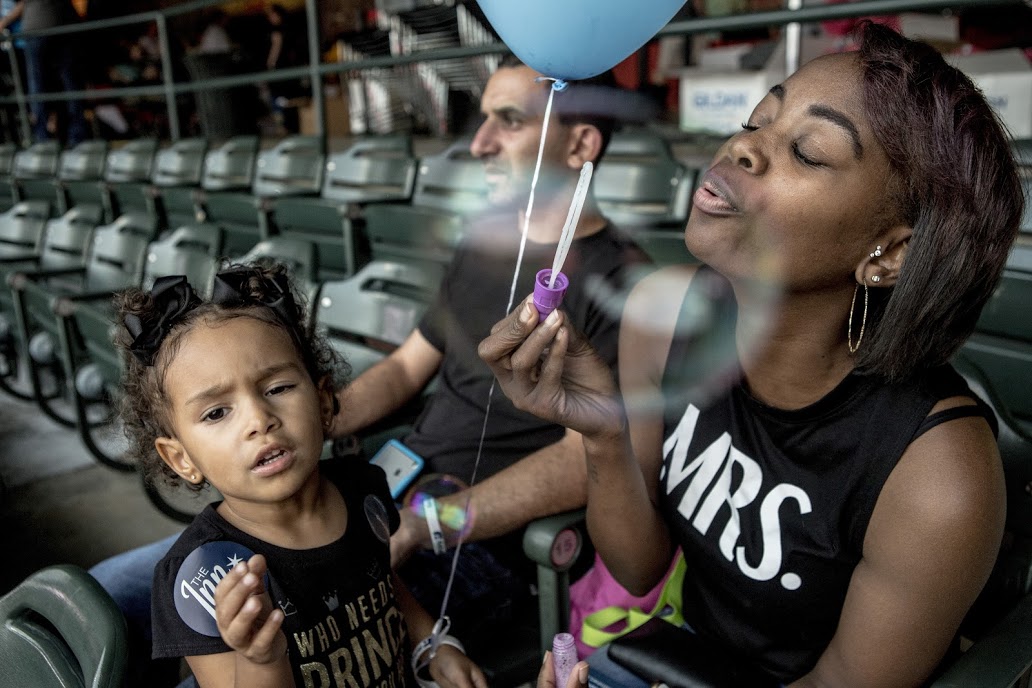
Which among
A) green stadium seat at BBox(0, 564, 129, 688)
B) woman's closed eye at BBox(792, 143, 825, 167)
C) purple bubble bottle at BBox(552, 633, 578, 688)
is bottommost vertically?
purple bubble bottle at BBox(552, 633, 578, 688)

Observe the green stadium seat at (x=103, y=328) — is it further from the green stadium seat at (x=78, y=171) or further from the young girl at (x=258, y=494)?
the green stadium seat at (x=78, y=171)

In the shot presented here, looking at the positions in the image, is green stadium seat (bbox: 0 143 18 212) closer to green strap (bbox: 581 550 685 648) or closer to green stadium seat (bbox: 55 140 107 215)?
green stadium seat (bbox: 55 140 107 215)

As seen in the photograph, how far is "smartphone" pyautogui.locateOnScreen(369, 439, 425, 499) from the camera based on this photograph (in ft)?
4.66

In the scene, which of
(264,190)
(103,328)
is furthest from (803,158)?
(264,190)

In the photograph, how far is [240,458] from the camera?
2.77ft

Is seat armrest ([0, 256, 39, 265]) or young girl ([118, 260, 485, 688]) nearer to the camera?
young girl ([118, 260, 485, 688])

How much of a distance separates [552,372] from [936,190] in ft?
1.45

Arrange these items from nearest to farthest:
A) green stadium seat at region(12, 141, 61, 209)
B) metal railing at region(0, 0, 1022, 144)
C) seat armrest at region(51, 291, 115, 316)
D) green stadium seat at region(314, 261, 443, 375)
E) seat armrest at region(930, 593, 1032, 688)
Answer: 1. seat armrest at region(930, 593, 1032, 688)
2. metal railing at region(0, 0, 1022, 144)
3. green stadium seat at region(314, 261, 443, 375)
4. seat armrest at region(51, 291, 115, 316)
5. green stadium seat at region(12, 141, 61, 209)

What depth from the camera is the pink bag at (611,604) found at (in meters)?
1.17

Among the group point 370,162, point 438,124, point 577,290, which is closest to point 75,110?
point 438,124

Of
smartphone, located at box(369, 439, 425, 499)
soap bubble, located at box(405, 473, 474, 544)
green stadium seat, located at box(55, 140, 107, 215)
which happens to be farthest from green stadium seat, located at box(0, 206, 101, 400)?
soap bubble, located at box(405, 473, 474, 544)

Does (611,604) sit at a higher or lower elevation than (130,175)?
lower

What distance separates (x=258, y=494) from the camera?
33.6 inches

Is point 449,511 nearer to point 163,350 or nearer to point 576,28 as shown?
point 163,350
